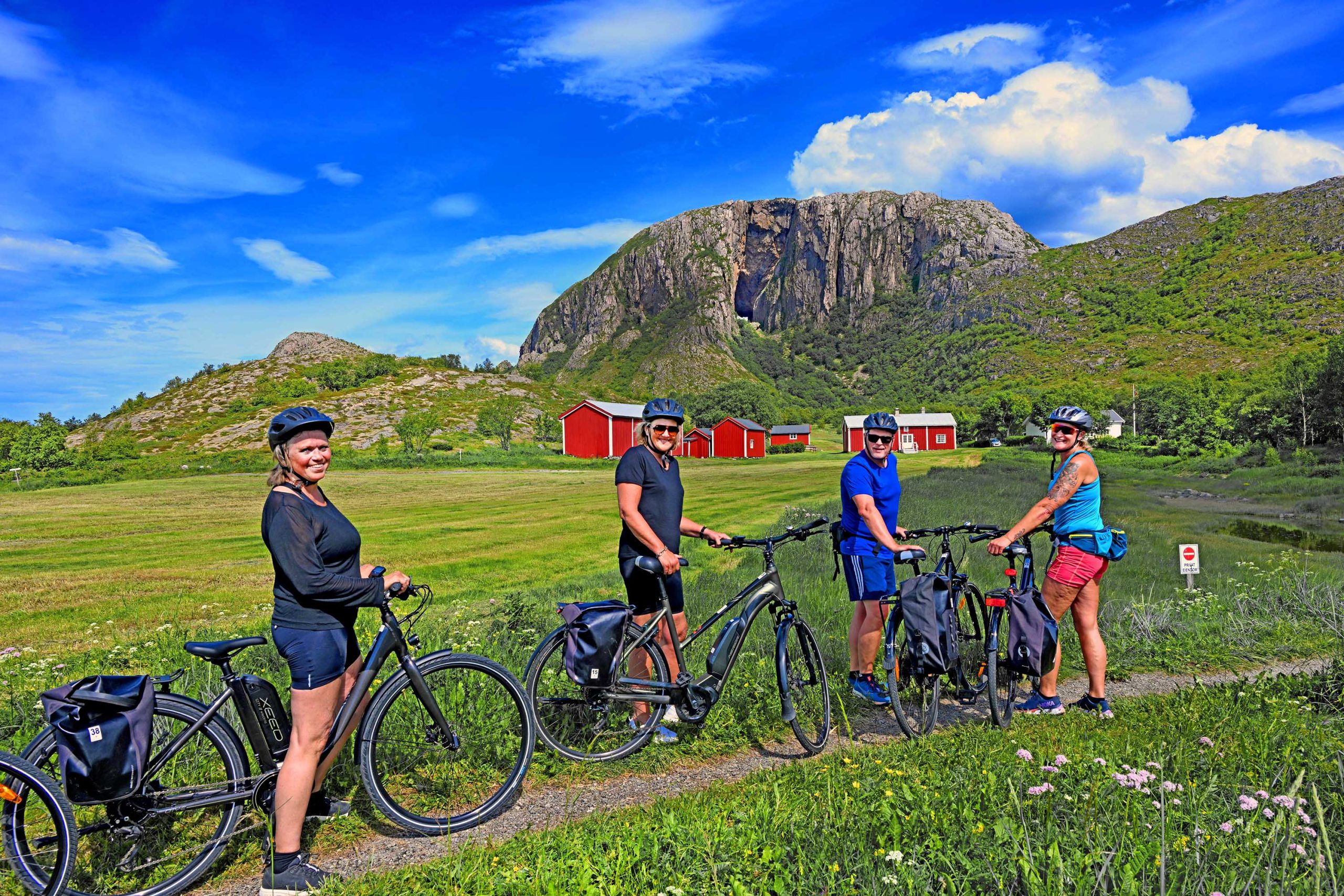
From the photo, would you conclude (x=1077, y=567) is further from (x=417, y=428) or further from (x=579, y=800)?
(x=417, y=428)

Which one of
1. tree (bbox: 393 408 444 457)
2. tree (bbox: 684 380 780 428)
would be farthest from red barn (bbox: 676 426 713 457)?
tree (bbox: 393 408 444 457)

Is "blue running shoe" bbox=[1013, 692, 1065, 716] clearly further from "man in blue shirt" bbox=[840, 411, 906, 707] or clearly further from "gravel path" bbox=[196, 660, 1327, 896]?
"man in blue shirt" bbox=[840, 411, 906, 707]

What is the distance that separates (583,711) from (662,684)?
2.03ft

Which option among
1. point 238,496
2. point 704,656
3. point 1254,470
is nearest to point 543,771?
point 704,656

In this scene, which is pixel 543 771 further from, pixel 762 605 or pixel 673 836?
pixel 762 605

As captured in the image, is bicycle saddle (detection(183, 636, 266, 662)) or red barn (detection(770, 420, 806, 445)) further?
red barn (detection(770, 420, 806, 445))

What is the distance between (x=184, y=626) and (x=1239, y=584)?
15600 millimetres

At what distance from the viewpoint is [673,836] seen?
325 cm

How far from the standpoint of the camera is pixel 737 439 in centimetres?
7456

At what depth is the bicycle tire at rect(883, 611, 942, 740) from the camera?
5016 millimetres

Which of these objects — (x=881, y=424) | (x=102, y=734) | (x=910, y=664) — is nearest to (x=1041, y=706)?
(x=910, y=664)

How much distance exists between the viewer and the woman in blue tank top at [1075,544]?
524 cm

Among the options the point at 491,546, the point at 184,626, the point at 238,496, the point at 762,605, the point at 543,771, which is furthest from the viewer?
the point at 238,496

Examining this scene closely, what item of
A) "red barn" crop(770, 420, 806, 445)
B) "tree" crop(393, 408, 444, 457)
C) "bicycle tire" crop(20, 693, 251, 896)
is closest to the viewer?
"bicycle tire" crop(20, 693, 251, 896)
